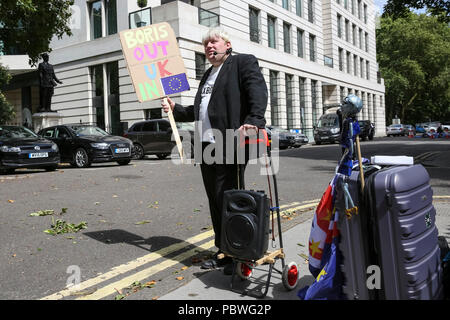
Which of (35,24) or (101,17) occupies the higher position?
(101,17)

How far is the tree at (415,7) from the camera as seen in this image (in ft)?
60.1

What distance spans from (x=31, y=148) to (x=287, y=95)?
2603cm

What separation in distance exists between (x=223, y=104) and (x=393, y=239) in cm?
178

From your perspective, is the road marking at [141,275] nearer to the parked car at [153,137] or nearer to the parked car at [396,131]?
→ the parked car at [153,137]

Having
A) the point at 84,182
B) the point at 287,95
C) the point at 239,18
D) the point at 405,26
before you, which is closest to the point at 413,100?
the point at 405,26

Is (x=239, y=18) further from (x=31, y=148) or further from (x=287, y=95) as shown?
(x=31, y=148)

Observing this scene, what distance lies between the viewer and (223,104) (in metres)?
3.63

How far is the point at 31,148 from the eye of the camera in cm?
1256

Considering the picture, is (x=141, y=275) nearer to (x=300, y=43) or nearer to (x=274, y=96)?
(x=274, y=96)

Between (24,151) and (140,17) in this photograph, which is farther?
(140,17)

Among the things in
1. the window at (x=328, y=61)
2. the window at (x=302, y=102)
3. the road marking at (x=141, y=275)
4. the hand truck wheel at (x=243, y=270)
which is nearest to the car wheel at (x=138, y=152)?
the road marking at (x=141, y=275)

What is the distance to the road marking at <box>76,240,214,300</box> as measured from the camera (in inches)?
129

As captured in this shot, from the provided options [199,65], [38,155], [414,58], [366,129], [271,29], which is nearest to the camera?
[38,155]

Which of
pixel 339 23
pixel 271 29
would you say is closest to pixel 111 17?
pixel 271 29
